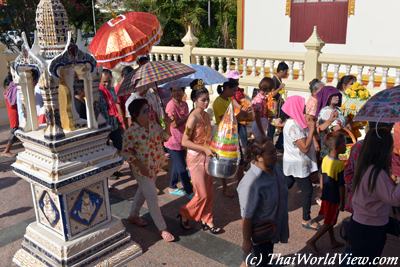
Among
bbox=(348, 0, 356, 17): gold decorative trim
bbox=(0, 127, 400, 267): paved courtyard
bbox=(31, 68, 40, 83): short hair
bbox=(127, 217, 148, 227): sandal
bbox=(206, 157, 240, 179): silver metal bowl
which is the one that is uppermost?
bbox=(348, 0, 356, 17): gold decorative trim

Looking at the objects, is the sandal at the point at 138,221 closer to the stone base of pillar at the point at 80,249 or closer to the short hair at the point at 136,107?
the stone base of pillar at the point at 80,249

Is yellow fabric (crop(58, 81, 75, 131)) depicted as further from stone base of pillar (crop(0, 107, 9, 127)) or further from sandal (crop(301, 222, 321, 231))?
stone base of pillar (crop(0, 107, 9, 127))

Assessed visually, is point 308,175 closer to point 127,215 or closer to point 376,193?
point 376,193

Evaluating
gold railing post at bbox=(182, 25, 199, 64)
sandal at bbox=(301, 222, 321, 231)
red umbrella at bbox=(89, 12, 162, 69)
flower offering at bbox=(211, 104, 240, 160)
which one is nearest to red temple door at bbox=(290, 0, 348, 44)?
gold railing post at bbox=(182, 25, 199, 64)

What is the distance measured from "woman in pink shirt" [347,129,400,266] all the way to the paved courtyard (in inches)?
48.5

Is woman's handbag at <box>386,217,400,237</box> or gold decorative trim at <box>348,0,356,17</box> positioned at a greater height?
gold decorative trim at <box>348,0,356,17</box>

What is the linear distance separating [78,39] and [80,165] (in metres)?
1.18

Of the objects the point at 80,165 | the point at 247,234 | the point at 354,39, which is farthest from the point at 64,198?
the point at 354,39

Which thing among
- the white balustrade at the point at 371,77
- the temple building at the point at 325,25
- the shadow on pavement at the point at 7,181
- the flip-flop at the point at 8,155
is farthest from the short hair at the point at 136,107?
the temple building at the point at 325,25

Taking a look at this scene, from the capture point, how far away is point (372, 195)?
10.7 ft

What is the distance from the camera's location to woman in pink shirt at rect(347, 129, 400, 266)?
3.18 meters

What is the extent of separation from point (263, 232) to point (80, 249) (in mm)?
1763

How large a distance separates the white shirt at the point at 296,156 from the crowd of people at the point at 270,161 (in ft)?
0.04

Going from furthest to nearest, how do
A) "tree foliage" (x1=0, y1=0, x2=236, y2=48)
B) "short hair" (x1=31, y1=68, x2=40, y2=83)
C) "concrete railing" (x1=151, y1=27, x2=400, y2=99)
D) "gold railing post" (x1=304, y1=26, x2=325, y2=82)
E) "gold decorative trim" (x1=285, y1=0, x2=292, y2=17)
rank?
"tree foliage" (x1=0, y1=0, x2=236, y2=48) → "gold decorative trim" (x1=285, y1=0, x2=292, y2=17) → "gold railing post" (x1=304, y1=26, x2=325, y2=82) → "concrete railing" (x1=151, y1=27, x2=400, y2=99) → "short hair" (x1=31, y1=68, x2=40, y2=83)
